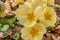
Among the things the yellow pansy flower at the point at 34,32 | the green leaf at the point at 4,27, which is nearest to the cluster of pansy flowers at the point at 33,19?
the yellow pansy flower at the point at 34,32

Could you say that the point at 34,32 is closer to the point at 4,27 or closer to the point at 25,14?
the point at 25,14

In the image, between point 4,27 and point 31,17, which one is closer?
point 31,17

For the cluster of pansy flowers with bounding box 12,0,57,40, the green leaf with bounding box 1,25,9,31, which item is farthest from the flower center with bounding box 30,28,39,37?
the green leaf with bounding box 1,25,9,31

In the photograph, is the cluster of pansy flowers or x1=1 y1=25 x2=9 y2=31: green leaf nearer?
the cluster of pansy flowers

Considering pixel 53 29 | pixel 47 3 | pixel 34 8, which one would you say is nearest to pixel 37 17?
pixel 34 8

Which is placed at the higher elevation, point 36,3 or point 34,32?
point 36,3

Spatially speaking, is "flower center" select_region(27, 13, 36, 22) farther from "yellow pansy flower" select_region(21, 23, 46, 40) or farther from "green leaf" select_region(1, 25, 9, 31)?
"green leaf" select_region(1, 25, 9, 31)

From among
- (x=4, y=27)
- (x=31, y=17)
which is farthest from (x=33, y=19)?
(x=4, y=27)

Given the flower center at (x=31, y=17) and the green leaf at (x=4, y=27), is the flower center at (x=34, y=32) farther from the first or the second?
the green leaf at (x=4, y=27)

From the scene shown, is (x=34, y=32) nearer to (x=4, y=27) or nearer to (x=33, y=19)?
(x=33, y=19)
